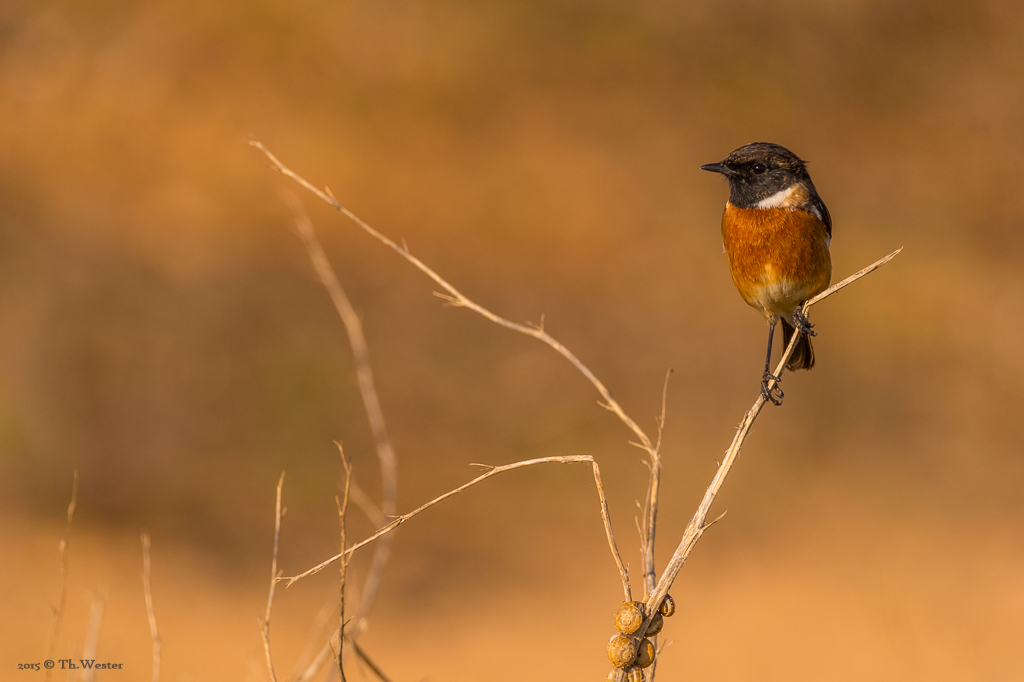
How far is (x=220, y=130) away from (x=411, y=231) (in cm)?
378

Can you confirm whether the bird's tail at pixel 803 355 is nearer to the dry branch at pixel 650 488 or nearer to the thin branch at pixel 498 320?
the dry branch at pixel 650 488

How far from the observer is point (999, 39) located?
1667 centimetres

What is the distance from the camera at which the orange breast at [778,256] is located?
3689 millimetres

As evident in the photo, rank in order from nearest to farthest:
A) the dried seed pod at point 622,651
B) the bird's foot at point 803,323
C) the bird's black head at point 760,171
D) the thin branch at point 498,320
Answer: the dried seed pod at point 622,651 → the thin branch at point 498,320 → the bird's foot at point 803,323 → the bird's black head at point 760,171

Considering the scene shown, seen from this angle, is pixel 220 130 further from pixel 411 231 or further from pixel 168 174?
pixel 411 231

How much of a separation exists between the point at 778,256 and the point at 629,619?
95.0 inches

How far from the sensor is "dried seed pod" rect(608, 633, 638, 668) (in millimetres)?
1710

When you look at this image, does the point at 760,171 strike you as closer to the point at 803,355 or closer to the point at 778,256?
the point at 778,256

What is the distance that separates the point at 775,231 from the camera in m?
3.72

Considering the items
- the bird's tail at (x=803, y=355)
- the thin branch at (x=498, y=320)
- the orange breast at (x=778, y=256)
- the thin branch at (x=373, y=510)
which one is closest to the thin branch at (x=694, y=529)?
the thin branch at (x=498, y=320)

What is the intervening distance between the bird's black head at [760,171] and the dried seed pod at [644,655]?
7.91 feet

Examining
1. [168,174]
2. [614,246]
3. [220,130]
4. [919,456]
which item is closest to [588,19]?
[614,246]

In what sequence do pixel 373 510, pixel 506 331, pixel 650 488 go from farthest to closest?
pixel 506 331
pixel 373 510
pixel 650 488

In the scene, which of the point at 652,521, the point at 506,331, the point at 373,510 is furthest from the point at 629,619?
the point at 506,331
